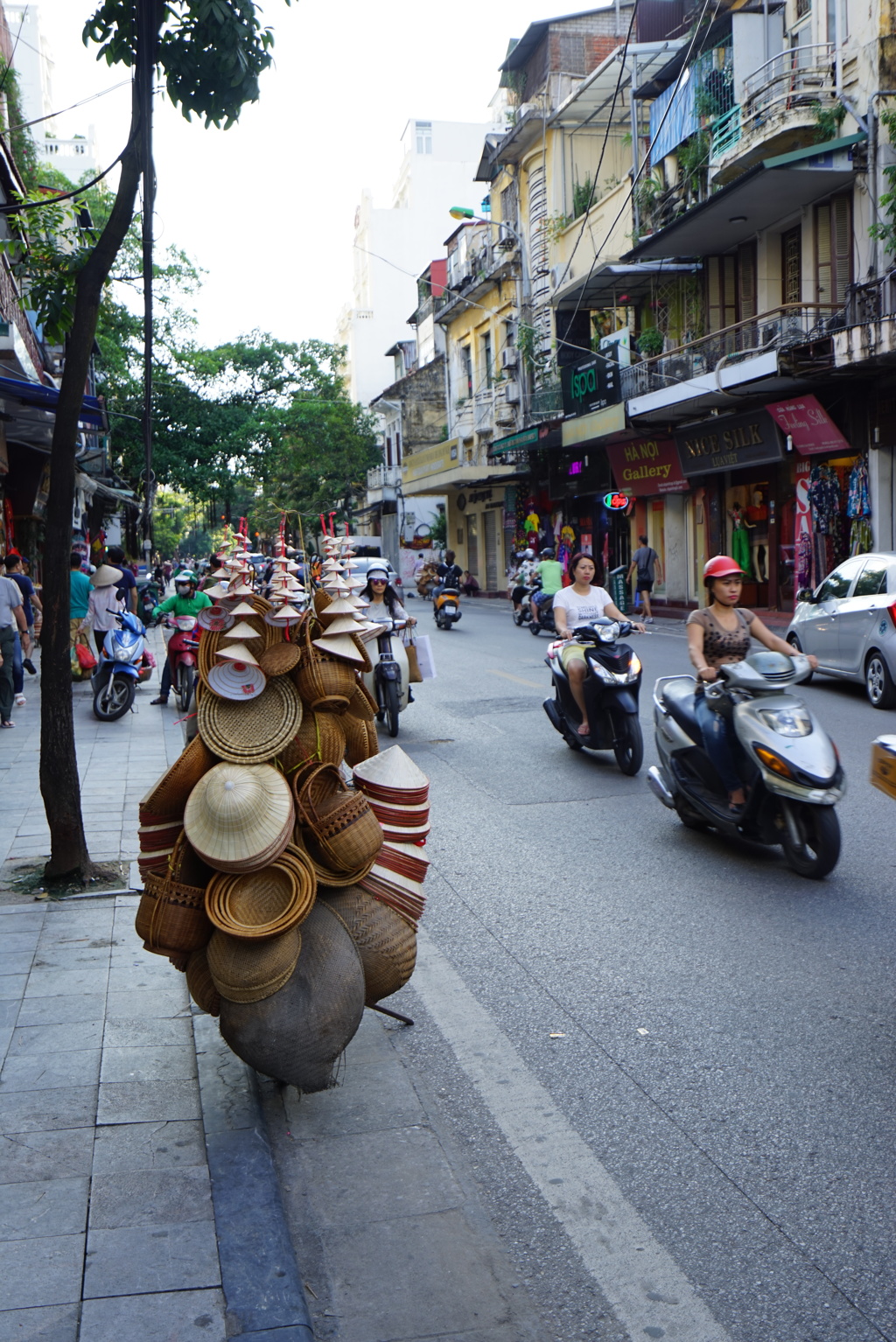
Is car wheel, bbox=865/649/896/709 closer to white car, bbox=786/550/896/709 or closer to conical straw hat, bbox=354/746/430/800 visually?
white car, bbox=786/550/896/709

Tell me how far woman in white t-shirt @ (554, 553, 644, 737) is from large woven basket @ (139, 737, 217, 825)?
20.0 feet

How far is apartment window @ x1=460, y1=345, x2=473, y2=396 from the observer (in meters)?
47.9

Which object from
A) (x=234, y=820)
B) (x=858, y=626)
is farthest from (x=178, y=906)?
(x=858, y=626)

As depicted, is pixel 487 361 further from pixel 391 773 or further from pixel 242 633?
pixel 242 633

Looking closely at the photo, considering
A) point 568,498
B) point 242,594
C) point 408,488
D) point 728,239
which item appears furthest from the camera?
point 408,488

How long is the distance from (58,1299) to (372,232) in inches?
3141

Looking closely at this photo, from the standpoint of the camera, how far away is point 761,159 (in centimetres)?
2150

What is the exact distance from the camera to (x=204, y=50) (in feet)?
20.8

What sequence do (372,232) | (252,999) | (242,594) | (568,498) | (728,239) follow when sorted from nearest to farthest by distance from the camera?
1. (252,999)
2. (242,594)
3. (728,239)
4. (568,498)
5. (372,232)

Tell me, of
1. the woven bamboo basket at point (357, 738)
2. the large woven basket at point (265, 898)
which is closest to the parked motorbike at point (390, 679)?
the woven bamboo basket at point (357, 738)

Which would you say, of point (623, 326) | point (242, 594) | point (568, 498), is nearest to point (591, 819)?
point (242, 594)

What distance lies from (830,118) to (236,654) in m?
20.1

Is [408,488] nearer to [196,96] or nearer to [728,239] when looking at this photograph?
[728,239]

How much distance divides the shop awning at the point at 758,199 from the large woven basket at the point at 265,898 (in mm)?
18929
